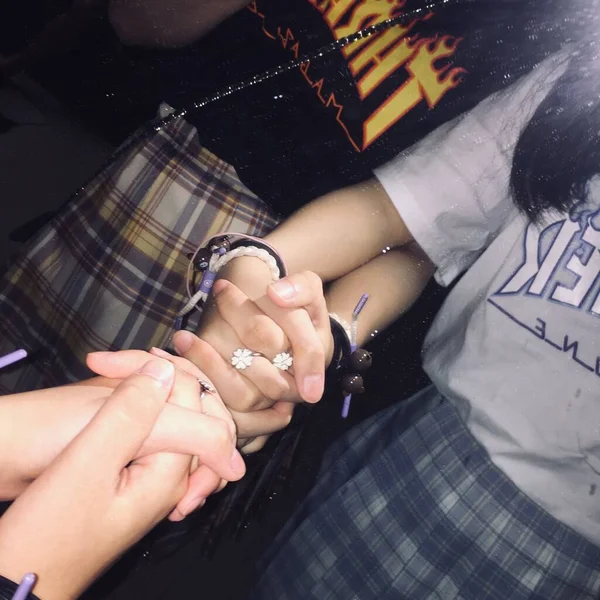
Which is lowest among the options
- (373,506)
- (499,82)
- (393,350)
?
(373,506)

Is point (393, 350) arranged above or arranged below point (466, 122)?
below

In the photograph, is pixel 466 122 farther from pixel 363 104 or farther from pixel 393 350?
pixel 393 350

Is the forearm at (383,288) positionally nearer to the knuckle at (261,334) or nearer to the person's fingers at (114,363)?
the knuckle at (261,334)

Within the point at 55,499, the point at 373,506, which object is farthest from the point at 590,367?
the point at 55,499

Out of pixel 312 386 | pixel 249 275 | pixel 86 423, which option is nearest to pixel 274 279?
pixel 249 275

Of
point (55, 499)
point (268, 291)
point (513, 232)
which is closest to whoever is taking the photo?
point (55, 499)

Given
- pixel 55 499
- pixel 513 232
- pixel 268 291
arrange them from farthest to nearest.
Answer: pixel 513 232
pixel 268 291
pixel 55 499

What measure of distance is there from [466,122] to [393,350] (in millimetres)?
308

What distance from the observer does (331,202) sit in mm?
532

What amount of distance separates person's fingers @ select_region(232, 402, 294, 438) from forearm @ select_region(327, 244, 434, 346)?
13 centimetres

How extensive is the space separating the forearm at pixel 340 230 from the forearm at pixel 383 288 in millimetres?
18

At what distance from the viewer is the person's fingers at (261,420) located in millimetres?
426

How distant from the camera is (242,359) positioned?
420 millimetres

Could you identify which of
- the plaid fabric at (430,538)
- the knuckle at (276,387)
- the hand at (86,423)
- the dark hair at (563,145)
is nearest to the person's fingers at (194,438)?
the hand at (86,423)
